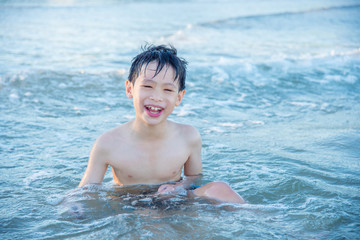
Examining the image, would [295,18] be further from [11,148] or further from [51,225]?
[51,225]

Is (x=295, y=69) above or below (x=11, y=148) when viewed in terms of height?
above

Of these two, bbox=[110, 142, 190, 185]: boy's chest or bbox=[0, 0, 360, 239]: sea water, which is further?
bbox=[110, 142, 190, 185]: boy's chest

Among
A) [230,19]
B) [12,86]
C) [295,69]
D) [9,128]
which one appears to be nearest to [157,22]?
[230,19]

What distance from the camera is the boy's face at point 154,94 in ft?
10.4

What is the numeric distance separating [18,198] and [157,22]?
49.1ft

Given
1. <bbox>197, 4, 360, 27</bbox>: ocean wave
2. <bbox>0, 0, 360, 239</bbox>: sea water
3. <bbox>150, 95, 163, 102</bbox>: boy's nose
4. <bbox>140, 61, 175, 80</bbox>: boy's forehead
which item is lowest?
<bbox>0, 0, 360, 239</bbox>: sea water

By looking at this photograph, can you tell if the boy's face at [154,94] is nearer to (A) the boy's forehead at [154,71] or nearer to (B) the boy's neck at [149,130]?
(A) the boy's forehead at [154,71]

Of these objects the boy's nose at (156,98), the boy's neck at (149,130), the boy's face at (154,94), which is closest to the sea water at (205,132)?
the boy's neck at (149,130)

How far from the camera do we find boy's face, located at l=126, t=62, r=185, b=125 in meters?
3.16

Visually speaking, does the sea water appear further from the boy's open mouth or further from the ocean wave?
the ocean wave

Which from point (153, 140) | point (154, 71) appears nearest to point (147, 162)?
point (153, 140)

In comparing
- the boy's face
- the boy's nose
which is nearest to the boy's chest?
the boy's face

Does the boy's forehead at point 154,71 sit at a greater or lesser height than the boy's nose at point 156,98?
greater

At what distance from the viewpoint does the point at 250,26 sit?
16875mm
